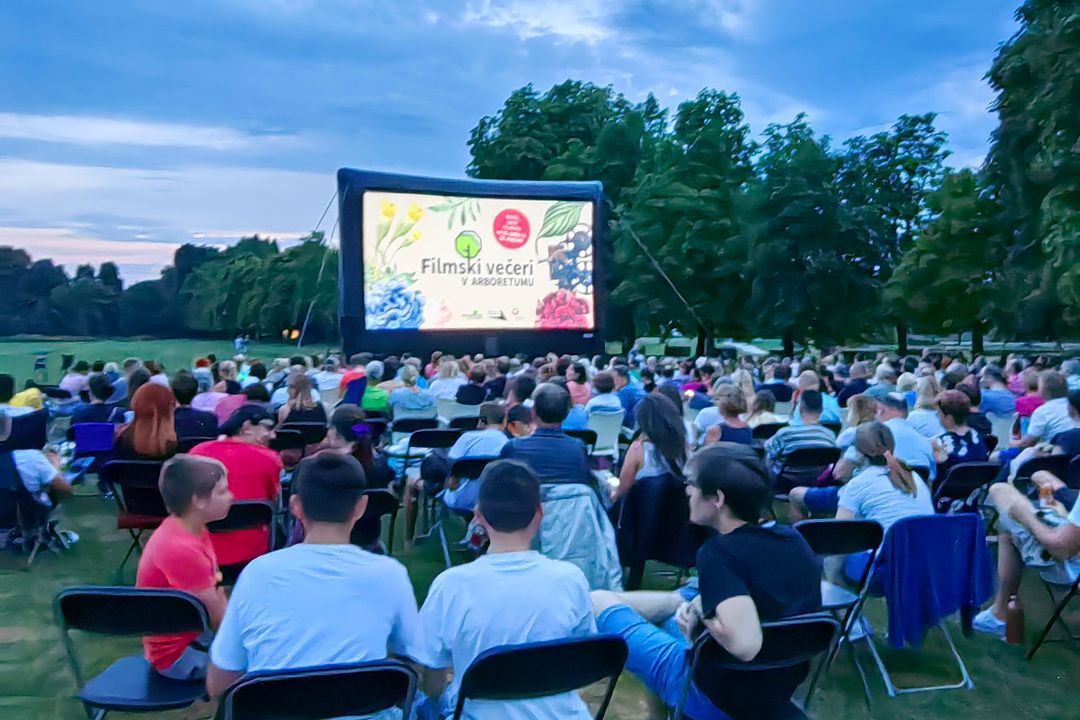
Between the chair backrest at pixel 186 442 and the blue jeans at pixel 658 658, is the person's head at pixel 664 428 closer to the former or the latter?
the blue jeans at pixel 658 658

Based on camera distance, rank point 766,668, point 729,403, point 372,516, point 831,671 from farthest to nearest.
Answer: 1. point 729,403
2. point 372,516
3. point 831,671
4. point 766,668

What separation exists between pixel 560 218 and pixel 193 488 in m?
17.0

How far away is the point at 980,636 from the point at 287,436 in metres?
4.48

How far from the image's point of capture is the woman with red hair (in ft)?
19.1

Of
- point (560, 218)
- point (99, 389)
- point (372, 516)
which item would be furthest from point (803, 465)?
point (560, 218)

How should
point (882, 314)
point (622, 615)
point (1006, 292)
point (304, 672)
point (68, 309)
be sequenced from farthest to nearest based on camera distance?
1. point (68, 309)
2. point (882, 314)
3. point (1006, 292)
4. point (622, 615)
5. point (304, 672)

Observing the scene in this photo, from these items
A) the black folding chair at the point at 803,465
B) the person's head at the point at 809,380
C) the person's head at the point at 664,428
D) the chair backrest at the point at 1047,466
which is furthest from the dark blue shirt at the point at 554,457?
the person's head at the point at 809,380

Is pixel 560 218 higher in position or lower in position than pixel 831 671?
higher

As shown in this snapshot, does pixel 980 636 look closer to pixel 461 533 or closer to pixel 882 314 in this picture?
pixel 461 533

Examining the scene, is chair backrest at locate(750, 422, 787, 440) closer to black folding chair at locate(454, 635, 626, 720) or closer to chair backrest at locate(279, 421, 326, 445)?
chair backrest at locate(279, 421, 326, 445)

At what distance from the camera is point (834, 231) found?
2820 centimetres

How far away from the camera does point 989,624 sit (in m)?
4.80

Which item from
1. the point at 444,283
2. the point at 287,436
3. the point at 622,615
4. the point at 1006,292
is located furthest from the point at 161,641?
the point at 1006,292

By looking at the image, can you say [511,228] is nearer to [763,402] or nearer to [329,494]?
[763,402]
